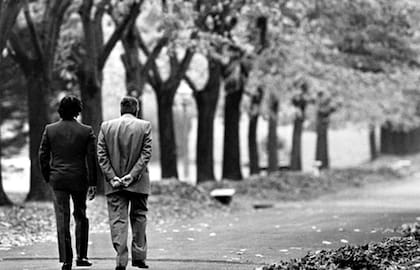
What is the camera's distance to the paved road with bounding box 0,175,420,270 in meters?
12.1

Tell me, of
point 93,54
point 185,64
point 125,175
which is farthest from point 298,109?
point 125,175

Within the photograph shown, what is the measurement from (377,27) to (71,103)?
23433 millimetres

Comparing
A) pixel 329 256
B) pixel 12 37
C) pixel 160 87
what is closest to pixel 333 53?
pixel 160 87

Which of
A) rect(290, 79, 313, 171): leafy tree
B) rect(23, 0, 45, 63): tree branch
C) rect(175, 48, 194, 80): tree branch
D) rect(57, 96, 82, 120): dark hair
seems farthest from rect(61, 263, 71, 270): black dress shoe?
rect(290, 79, 313, 171): leafy tree

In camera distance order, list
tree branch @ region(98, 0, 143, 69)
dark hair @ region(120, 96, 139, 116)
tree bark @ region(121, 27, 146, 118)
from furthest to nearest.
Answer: tree bark @ region(121, 27, 146, 118)
tree branch @ region(98, 0, 143, 69)
dark hair @ region(120, 96, 139, 116)

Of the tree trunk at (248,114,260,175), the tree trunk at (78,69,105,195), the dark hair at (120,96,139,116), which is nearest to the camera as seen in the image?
the dark hair at (120,96,139,116)

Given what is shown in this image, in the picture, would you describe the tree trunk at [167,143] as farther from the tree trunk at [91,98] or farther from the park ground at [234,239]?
the tree trunk at [91,98]

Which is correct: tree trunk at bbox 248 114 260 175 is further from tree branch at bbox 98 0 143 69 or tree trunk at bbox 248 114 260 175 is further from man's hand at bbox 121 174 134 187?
man's hand at bbox 121 174 134 187

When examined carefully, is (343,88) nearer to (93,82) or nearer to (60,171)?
(93,82)

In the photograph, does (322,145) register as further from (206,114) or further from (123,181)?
(123,181)

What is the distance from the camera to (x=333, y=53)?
35969 millimetres

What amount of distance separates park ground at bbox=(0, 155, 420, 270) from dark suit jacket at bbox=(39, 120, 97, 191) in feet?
3.49

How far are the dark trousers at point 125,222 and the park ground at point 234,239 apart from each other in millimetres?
514

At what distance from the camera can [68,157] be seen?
36.8 feet
